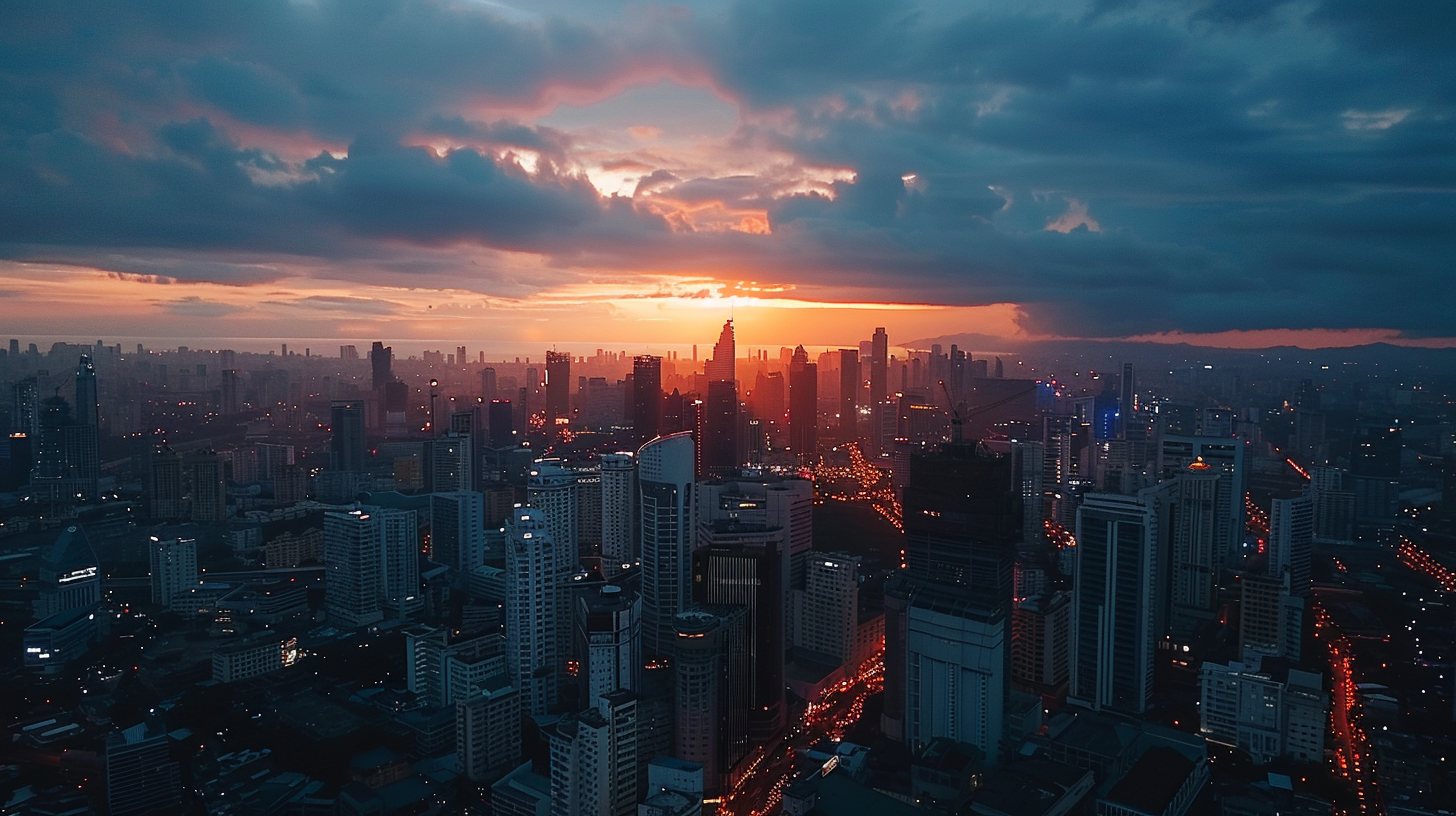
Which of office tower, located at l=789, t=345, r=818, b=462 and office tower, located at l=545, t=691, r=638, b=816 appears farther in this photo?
office tower, located at l=789, t=345, r=818, b=462

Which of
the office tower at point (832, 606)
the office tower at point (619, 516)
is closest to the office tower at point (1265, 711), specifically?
the office tower at point (832, 606)

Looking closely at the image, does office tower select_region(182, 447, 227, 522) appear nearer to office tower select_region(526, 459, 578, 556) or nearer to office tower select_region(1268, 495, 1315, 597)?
office tower select_region(526, 459, 578, 556)

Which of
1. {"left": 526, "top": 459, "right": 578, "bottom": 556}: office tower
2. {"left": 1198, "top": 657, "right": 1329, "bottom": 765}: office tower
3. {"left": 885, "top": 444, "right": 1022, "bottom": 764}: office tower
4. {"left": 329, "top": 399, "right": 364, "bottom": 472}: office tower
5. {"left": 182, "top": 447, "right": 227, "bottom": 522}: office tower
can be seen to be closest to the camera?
{"left": 1198, "top": 657, "right": 1329, "bottom": 765}: office tower

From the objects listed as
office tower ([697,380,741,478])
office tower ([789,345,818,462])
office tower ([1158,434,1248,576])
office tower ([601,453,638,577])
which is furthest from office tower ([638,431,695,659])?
office tower ([789,345,818,462])

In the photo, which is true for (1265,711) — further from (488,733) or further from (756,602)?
(488,733)

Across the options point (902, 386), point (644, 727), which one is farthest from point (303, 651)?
point (902, 386)

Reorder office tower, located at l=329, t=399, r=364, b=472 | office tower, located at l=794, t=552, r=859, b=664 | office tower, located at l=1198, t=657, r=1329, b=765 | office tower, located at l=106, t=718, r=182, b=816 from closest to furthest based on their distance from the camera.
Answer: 1. office tower, located at l=106, t=718, r=182, b=816
2. office tower, located at l=1198, t=657, r=1329, b=765
3. office tower, located at l=794, t=552, r=859, b=664
4. office tower, located at l=329, t=399, r=364, b=472

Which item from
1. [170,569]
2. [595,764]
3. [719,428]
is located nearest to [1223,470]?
[719,428]

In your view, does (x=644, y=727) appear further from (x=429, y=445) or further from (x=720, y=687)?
(x=429, y=445)
